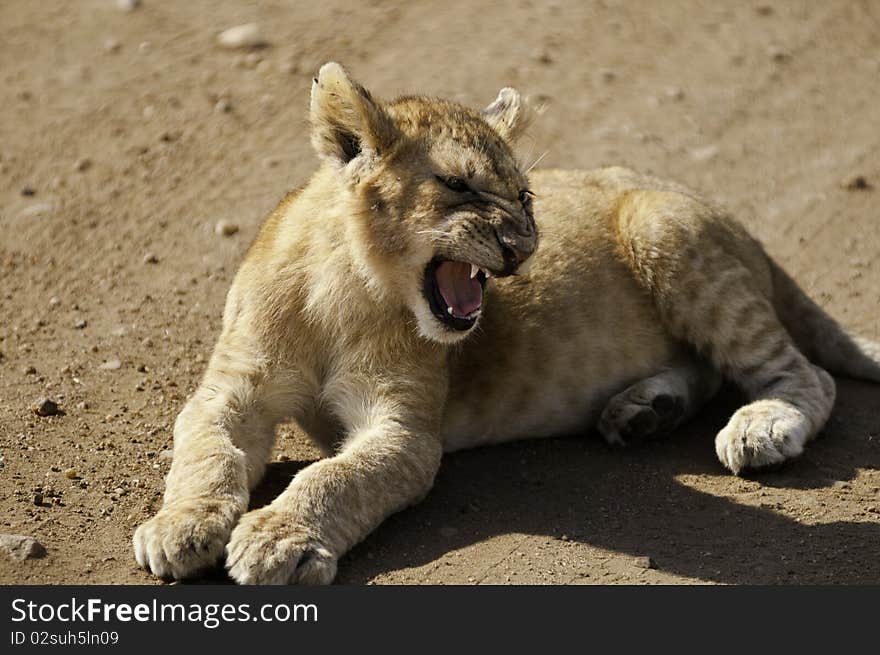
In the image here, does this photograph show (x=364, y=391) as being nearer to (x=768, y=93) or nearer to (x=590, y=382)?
(x=590, y=382)

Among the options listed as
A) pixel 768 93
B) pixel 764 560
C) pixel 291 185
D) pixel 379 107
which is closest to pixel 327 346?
pixel 379 107

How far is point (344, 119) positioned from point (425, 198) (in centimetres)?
53

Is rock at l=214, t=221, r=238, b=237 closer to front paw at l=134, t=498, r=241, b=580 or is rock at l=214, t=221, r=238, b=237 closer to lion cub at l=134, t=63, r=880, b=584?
lion cub at l=134, t=63, r=880, b=584

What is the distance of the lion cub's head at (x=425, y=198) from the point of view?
6.07m

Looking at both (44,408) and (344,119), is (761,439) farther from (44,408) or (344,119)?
(44,408)

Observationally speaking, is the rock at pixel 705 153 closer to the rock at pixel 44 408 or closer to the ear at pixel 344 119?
the ear at pixel 344 119

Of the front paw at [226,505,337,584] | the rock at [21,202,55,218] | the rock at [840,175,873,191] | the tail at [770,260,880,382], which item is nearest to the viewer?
the front paw at [226,505,337,584]

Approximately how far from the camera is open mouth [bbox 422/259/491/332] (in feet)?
20.5

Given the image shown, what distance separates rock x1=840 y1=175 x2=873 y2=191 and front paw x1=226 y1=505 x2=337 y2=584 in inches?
254

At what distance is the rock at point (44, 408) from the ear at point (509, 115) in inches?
111

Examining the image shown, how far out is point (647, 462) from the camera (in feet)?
23.5

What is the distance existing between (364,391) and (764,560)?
1.96 meters

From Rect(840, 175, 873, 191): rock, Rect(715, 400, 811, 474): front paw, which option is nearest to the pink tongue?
Rect(715, 400, 811, 474): front paw

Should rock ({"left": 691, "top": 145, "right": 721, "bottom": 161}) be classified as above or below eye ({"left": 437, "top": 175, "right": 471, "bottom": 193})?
below
